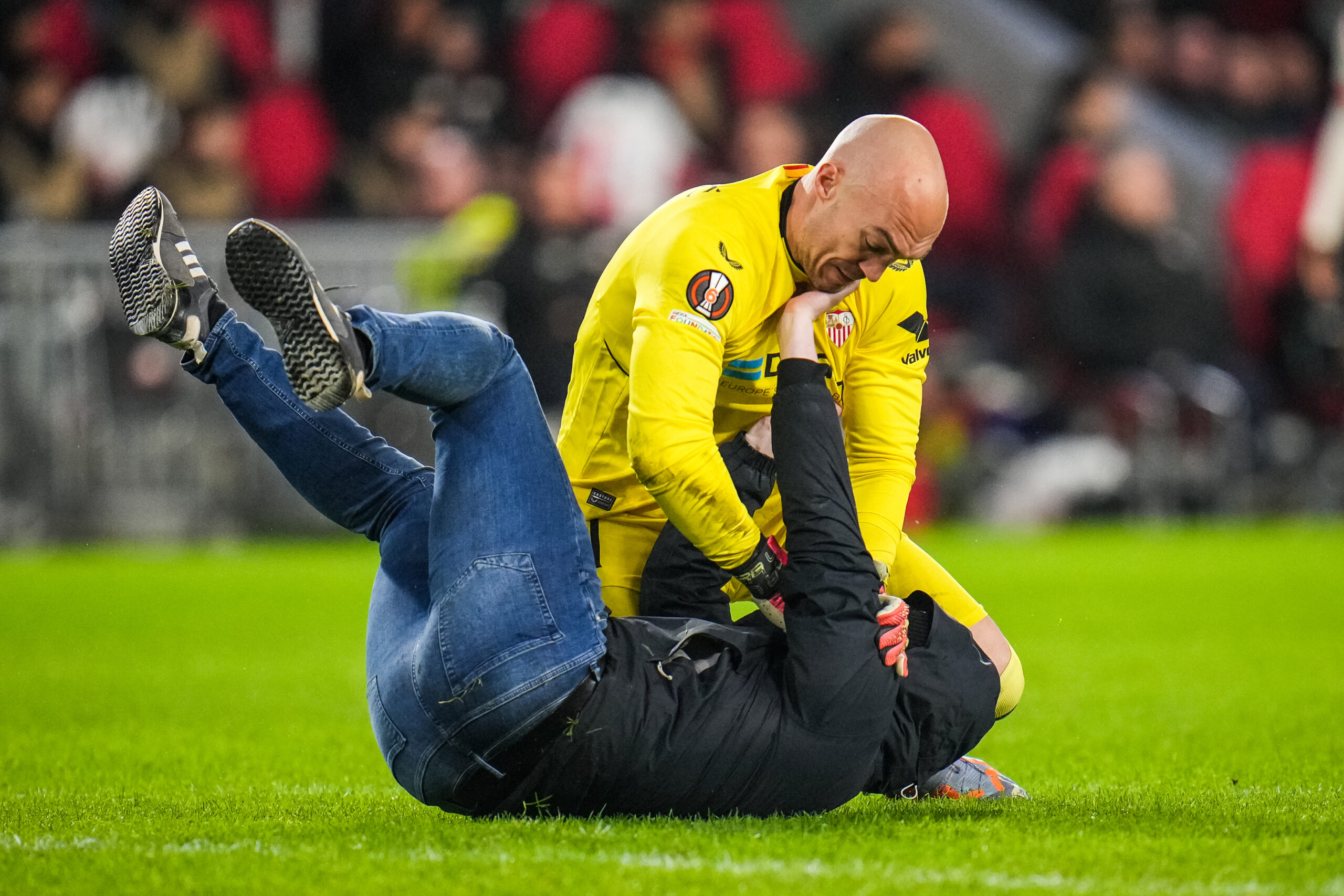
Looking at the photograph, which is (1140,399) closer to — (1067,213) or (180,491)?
(1067,213)

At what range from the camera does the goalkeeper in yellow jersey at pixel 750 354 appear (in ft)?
12.9

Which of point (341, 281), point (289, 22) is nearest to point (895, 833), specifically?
point (341, 281)

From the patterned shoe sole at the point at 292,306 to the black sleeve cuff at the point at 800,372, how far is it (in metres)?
1.05

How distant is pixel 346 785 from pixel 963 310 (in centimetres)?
950

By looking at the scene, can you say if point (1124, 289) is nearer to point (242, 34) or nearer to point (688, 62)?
point (688, 62)

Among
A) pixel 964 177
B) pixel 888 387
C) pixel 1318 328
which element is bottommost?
pixel 1318 328

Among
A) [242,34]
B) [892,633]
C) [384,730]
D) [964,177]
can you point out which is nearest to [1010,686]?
[892,633]

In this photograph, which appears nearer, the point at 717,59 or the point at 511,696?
the point at 511,696

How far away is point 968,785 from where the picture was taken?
433 centimetres

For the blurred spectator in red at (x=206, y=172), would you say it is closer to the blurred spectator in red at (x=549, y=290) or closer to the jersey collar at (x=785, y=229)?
the blurred spectator in red at (x=549, y=290)

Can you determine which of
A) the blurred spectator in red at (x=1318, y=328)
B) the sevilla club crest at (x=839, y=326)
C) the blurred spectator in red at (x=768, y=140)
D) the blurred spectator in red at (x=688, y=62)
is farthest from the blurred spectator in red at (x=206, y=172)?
the sevilla club crest at (x=839, y=326)

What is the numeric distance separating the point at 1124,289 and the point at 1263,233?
2.26 meters

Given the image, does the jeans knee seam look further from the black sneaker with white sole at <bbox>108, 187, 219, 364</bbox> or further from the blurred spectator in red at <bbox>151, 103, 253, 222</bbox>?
the blurred spectator in red at <bbox>151, 103, 253, 222</bbox>

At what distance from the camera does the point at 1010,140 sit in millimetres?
15320
